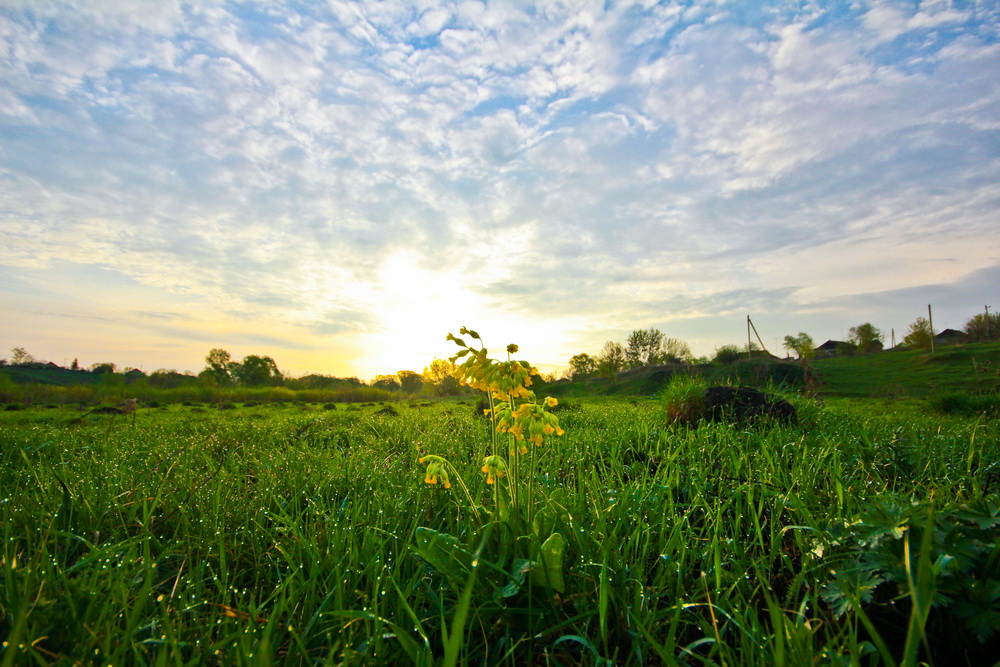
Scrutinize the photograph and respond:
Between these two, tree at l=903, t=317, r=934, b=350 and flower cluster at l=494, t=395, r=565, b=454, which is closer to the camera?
flower cluster at l=494, t=395, r=565, b=454

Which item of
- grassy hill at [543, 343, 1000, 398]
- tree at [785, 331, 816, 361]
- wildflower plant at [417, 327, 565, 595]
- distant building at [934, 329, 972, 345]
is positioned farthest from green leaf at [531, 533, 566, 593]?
distant building at [934, 329, 972, 345]

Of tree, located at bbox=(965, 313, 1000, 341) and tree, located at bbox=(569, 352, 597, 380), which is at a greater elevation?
tree, located at bbox=(965, 313, 1000, 341)

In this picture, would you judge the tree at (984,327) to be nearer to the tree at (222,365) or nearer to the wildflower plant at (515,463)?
the wildflower plant at (515,463)

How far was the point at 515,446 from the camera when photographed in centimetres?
194

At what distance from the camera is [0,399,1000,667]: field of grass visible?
1354mm

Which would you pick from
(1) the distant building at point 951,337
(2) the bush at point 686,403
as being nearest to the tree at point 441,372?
(2) the bush at point 686,403

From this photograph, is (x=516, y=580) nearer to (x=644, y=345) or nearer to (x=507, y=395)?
(x=507, y=395)

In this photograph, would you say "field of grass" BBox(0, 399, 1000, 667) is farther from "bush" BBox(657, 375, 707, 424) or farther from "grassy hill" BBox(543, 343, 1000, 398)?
"grassy hill" BBox(543, 343, 1000, 398)

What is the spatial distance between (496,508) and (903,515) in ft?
5.08

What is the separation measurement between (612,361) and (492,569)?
3845 centimetres

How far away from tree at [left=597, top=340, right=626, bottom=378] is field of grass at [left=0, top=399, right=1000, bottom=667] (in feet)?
98.7

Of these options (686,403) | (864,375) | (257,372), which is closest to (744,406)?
(686,403)

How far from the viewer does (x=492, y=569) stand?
179 centimetres

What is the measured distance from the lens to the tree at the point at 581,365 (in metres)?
38.2
